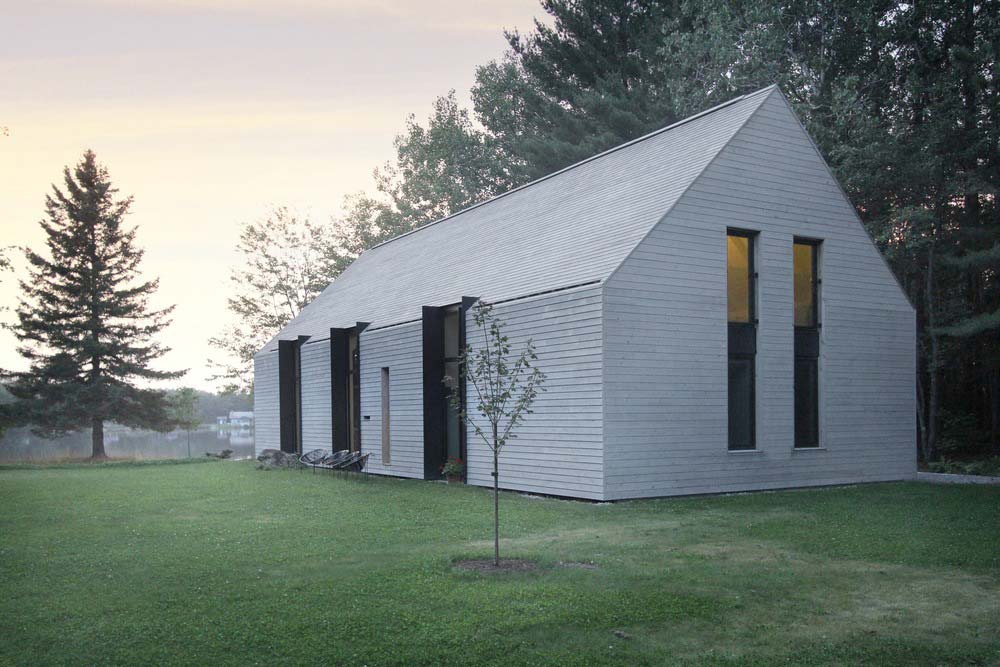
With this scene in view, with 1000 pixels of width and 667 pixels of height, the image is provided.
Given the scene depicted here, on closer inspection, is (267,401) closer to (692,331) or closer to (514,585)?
(692,331)

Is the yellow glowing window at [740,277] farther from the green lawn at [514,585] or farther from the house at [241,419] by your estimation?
the house at [241,419]

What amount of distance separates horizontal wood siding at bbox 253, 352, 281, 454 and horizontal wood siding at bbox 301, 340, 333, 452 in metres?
2.29

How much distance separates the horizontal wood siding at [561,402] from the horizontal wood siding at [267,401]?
13.5 meters

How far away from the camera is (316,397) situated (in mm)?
23953

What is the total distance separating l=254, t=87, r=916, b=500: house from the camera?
537 inches

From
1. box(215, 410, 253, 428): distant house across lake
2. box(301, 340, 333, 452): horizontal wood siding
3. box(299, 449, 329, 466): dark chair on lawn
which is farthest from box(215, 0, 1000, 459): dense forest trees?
box(215, 410, 253, 428): distant house across lake

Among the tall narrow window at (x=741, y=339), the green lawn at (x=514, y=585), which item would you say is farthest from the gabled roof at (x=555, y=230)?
the green lawn at (x=514, y=585)

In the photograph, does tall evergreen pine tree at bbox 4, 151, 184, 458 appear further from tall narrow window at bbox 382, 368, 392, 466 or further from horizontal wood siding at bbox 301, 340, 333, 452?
tall narrow window at bbox 382, 368, 392, 466

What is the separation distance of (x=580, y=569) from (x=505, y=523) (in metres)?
3.21

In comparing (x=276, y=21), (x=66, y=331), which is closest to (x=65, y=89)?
(x=276, y=21)

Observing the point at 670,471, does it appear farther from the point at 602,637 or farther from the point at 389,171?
the point at 389,171

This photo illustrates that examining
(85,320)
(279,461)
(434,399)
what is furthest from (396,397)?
(85,320)

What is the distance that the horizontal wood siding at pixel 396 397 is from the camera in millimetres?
18234

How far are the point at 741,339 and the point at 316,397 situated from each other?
515 inches
